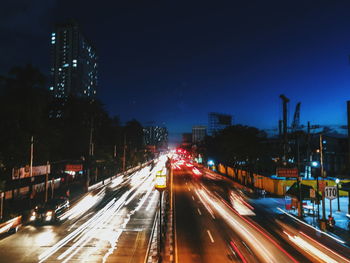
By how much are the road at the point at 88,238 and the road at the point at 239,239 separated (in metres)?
3.02

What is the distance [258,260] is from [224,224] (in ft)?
27.8

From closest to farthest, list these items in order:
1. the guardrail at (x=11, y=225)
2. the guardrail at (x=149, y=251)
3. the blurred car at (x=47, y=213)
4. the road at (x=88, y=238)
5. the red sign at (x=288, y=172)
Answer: the guardrail at (x=149, y=251), the road at (x=88, y=238), the guardrail at (x=11, y=225), the blurred car at (x=47, y=213), the red sign at (x=288, y=172)

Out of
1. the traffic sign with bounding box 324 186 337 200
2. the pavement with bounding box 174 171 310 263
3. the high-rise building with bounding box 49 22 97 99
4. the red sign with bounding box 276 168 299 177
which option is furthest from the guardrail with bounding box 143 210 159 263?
the high-rise building with bounding box 49 22 97 99

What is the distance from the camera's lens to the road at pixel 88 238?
16.2m

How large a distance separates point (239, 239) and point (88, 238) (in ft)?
35.3

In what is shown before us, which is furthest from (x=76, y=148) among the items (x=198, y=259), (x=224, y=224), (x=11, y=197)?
(x=198, y=259)

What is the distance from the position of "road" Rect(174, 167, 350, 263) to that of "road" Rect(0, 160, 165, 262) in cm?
302

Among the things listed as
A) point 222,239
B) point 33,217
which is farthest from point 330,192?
point 33,217

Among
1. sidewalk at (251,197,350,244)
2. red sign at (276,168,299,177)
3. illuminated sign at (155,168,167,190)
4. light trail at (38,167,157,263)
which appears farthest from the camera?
red sign at (276,168,299,177)

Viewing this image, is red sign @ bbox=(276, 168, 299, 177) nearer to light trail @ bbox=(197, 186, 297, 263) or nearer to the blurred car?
light trail @ bbox=(197, 186, 297, 263)

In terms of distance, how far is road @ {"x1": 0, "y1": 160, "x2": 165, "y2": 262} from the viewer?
16.2 meters

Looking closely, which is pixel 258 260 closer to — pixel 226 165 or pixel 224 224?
pixel 224 224

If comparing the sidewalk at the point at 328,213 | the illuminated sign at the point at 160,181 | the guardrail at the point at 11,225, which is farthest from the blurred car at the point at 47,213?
the sidewalk at the point at 328,213

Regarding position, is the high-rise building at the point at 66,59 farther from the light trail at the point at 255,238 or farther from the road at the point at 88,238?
the light trail at the point at 255,238
